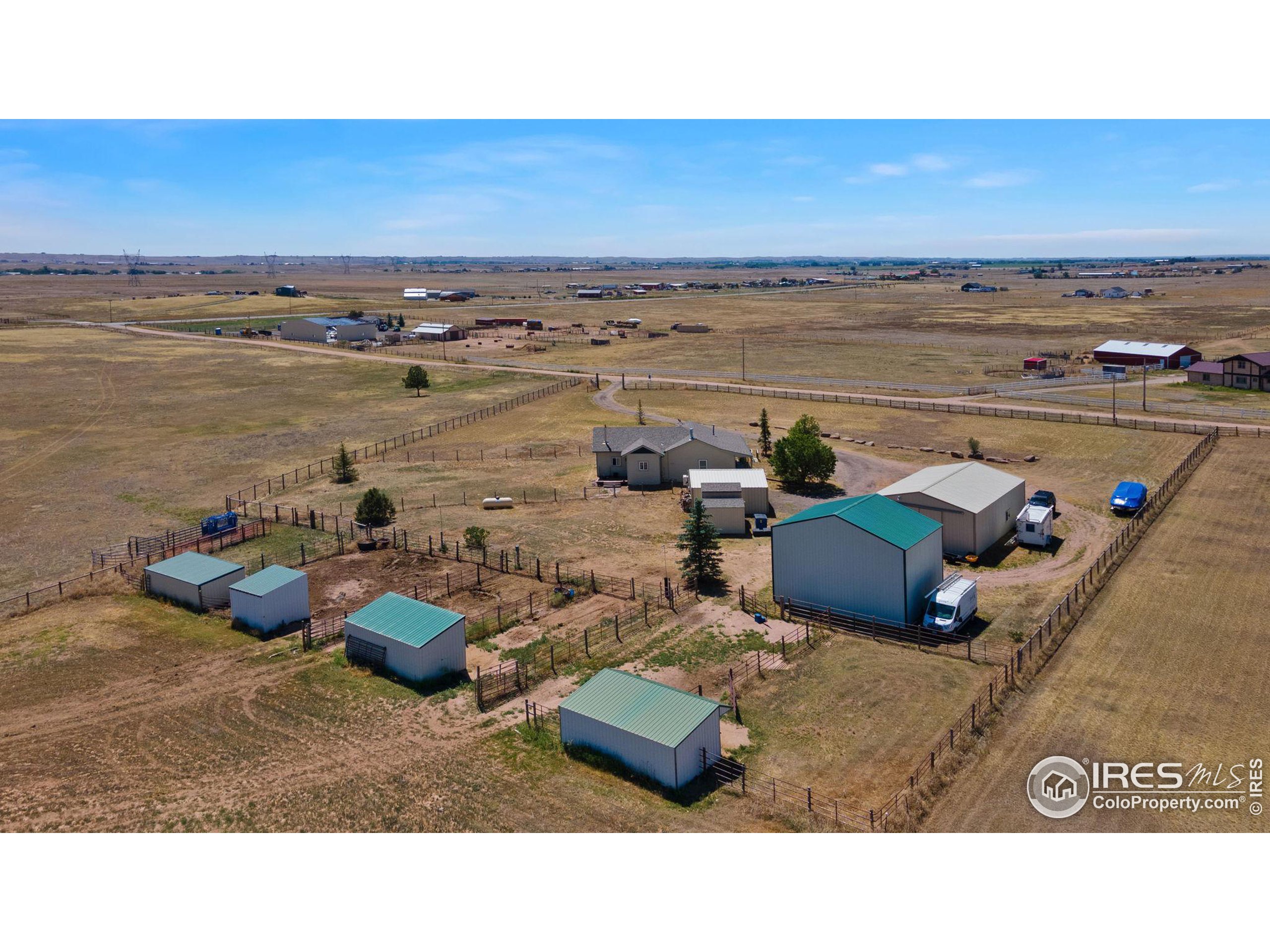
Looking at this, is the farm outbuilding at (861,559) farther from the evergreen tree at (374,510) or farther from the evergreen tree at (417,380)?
the evergreen tree at (417,380)

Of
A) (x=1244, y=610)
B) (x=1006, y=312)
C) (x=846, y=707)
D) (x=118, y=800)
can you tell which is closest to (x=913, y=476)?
(x=1244, y=610)

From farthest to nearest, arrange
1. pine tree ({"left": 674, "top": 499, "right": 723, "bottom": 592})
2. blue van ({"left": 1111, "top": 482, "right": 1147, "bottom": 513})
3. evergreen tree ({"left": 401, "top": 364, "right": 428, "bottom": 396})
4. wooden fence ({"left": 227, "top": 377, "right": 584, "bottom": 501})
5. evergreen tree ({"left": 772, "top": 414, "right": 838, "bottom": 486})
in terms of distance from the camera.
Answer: evergreen tree ({"left": 401, "top": 364, "right": 428, "bottom": 396}) < wooden fence ({"left": 227, "top": 377, "right": 584, "bottom": 501}) < evergreen tree ({"left": 772, "top": 414, "right": 838, "bottom": 486}) < blue van ({"left": 1111, "top": 482, "right": 1147, "bottom": 513}) < pine tree ({"left": 674, "top": 499, "right": 723, "bottom": 592})

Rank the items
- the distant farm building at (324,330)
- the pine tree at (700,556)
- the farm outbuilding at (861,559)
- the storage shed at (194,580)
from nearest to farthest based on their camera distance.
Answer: the farm outbuilding at (861,559)
the storage shed at (194,580)
the pine tree at (700,556)
the distant farm building at (324,330)

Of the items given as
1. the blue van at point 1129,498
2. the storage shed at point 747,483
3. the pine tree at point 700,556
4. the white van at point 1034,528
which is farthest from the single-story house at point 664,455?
the blue van at point 1129,498

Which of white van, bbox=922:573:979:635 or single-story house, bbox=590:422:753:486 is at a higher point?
single-story house, bbox=590:422:753:486

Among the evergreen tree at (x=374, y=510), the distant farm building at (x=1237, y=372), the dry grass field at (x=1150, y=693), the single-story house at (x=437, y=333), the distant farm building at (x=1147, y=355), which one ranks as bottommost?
the dry grass field at (x=1150, y=693)

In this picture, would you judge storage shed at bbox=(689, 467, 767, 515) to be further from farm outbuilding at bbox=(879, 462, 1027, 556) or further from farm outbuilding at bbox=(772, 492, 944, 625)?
farm outbuilding at bbox=(772, 492, 944, 625)

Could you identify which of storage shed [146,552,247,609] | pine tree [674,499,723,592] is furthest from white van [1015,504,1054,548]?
storage shed [146,552,247,609]
